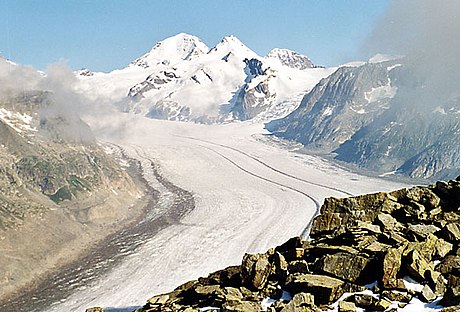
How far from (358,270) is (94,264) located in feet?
127

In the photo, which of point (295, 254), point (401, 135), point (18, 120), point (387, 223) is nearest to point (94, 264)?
point (295, 254)

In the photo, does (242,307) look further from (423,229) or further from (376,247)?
(423,229)

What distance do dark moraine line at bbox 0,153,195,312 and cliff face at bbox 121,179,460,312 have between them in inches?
1007

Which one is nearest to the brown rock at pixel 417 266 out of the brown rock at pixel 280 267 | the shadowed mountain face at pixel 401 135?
the brown rock at pixel 280 267

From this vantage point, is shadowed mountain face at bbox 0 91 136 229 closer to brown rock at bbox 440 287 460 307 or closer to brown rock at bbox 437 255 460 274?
brown rock at bbox 437 255 460 274

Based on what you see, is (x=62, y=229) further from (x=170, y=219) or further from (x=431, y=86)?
(x=431, y=86)

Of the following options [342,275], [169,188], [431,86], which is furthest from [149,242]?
[431,86]

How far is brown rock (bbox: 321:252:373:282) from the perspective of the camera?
1889 cm

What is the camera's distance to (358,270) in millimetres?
18938

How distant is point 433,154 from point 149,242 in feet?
350

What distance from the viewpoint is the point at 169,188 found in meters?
91.8

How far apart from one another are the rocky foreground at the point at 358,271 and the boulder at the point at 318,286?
0.13ft

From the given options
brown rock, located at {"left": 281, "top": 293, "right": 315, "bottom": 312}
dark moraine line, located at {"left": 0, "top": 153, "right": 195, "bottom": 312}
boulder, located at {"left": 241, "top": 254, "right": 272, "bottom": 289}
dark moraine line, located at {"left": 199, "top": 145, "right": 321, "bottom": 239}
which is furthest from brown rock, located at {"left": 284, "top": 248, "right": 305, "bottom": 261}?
dark moraine line, located at {"left": 199, "top": 145, "right": 321, "bottom": 239}

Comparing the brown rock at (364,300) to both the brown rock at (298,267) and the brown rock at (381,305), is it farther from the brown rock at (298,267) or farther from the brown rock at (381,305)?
the brown rock at (298,267)
